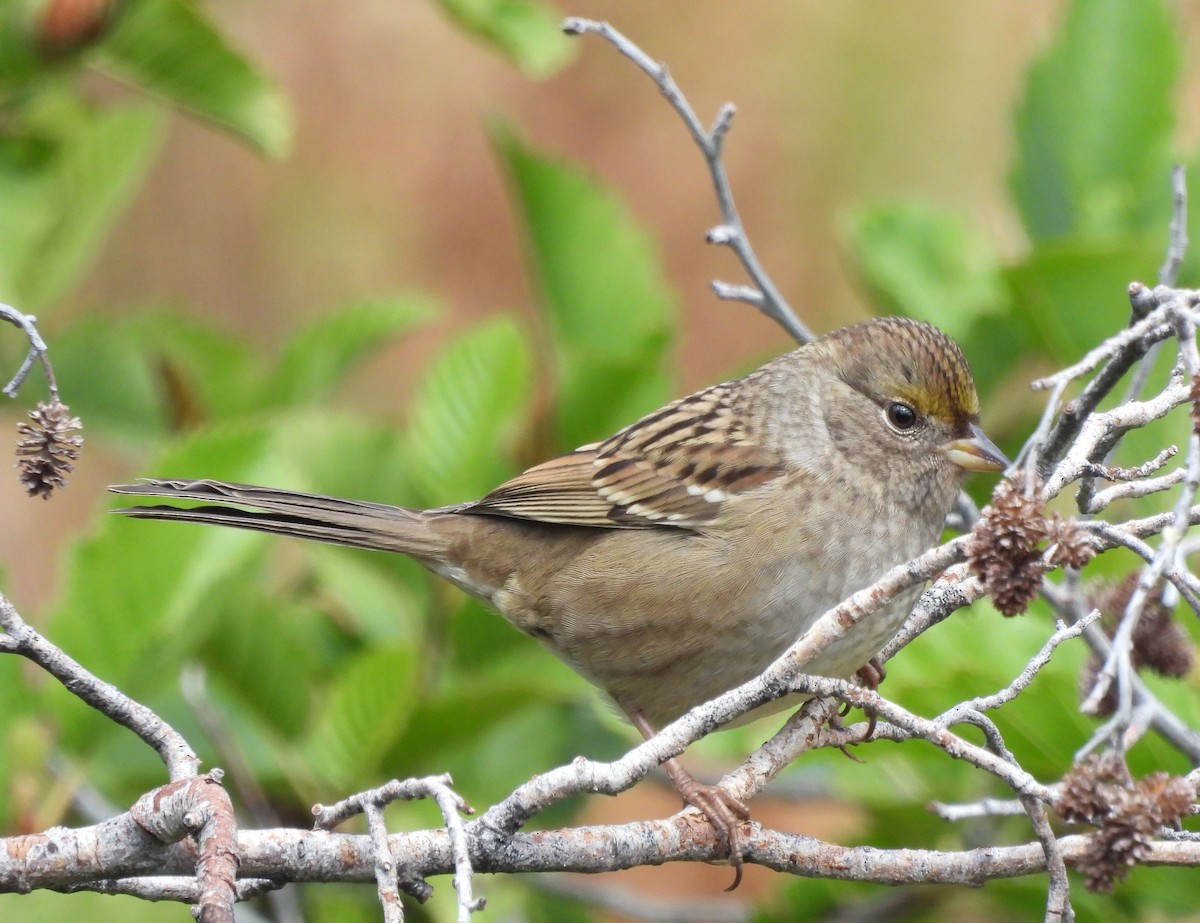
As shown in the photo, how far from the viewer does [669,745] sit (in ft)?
5.61

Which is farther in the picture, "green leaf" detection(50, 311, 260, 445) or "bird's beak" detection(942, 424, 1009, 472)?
"green leaf" detection(50, 311, 260, 445)

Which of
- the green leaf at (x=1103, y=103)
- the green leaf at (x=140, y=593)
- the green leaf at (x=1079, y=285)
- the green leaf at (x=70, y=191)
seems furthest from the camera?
the green leaf at (x=1103, y=103)

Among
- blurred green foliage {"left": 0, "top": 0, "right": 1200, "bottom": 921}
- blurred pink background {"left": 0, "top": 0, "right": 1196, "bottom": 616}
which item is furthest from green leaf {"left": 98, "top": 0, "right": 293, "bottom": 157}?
blurred pink background {"left": 0, "top": 0, "right": 1196, "bottom": 616}

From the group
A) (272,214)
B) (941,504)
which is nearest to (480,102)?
(272,214)

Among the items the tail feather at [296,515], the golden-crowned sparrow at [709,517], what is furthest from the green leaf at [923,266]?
the tail feather at [296,515]

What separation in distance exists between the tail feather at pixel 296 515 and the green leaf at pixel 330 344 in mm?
358

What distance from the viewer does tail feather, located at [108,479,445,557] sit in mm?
2629

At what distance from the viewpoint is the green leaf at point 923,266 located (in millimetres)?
3549

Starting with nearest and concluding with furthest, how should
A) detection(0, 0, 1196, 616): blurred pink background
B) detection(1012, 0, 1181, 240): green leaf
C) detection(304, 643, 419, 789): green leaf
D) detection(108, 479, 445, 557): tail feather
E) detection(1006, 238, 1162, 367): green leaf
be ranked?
1. detection(108, 479, 445, 557): tail feather
2. detection(304, 643, 419, 789): green leaf
3. detection(1006, 238, 1162, 367): green leaf
4. detection(1012, 0, 1181, 240): green leaf
5. detection(0, 0, 1196, 616): blurred pink background

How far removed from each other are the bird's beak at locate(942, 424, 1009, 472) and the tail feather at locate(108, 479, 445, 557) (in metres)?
1.09

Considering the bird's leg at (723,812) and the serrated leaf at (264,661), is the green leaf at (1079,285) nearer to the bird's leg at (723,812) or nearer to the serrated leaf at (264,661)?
the bird's leg at (723,812)

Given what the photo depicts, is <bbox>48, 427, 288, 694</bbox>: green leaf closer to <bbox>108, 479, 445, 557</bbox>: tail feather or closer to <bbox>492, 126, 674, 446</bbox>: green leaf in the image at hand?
<bbox>108, 479, 445, 557</bbox>: tail feather

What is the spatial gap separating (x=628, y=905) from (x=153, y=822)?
216 cm

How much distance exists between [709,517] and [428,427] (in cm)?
68
